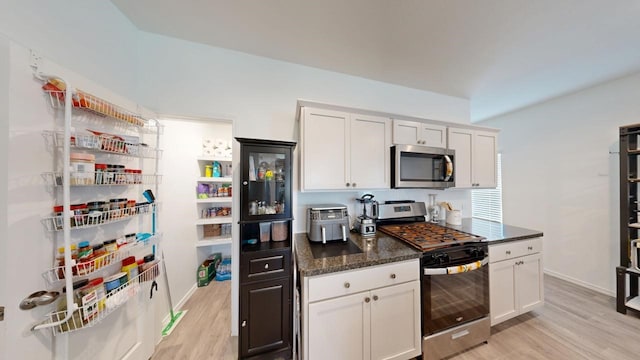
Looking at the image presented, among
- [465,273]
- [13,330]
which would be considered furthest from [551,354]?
[13,330]

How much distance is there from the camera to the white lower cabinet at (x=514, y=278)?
5.95ft

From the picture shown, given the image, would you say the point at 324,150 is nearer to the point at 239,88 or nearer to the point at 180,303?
the point at 239,88

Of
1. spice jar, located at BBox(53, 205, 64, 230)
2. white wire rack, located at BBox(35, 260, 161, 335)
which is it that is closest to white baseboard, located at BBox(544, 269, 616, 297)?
white wire rack, located at BBox(35, 260, 161, 335)

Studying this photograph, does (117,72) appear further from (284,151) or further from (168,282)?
(168,282)

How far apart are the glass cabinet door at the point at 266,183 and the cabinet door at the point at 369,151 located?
2.13 feet

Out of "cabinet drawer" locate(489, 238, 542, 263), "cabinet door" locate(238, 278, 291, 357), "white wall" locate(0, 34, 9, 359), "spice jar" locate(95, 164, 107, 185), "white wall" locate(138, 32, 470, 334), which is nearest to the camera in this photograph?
"white wall" locate(0, 34, 9, 359)

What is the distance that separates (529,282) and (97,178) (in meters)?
3.84

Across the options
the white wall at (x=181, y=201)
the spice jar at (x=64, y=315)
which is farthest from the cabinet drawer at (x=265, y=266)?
the white wall at (x=181, y=201)

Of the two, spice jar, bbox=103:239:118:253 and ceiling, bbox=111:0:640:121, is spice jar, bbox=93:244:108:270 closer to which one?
spice jar, bbox=103:239:118:253

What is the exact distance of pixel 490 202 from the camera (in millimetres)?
3918

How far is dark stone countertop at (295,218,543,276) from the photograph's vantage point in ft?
4.20

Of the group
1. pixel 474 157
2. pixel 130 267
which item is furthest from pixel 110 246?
pixel 474 157

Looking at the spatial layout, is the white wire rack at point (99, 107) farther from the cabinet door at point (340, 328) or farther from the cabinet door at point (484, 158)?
the cabinet door at point (484, 158)

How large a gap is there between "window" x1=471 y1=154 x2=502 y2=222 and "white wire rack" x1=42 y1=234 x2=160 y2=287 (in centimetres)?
476
